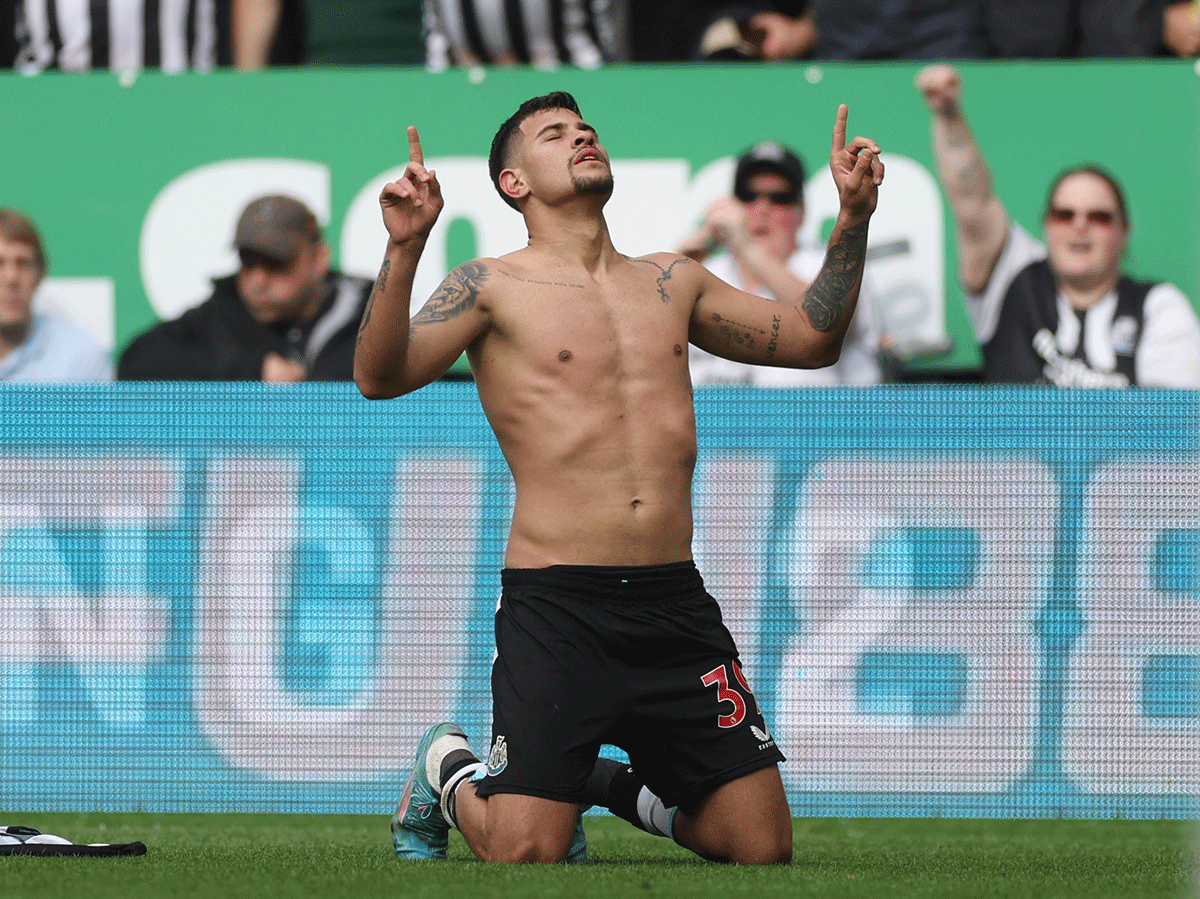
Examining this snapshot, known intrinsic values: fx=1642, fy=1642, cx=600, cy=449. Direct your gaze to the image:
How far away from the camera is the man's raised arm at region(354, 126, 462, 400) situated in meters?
3.76

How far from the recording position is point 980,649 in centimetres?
559

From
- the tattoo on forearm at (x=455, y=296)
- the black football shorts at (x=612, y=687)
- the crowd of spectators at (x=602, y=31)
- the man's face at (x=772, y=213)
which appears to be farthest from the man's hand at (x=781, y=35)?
the black football shorts at (x=612, y=687)

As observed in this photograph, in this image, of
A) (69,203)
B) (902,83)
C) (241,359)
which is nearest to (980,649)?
(902,83)

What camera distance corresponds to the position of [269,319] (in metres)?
6.84

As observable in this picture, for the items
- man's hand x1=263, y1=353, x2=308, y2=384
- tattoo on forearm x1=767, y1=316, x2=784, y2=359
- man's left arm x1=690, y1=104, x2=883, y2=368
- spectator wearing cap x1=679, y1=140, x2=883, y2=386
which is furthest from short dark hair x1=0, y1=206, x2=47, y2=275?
tattoo on forearm x1=767, y1=316, x2=784, y2=359

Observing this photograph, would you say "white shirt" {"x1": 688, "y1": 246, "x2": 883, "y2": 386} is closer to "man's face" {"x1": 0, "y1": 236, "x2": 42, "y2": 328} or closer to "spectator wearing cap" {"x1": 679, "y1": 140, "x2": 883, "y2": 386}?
"spectator wearing cap" {"x1": 679, "y1": 140, "x2": 883, "y2": 386}

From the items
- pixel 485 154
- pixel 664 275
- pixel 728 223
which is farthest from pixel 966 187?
pixel 664 275

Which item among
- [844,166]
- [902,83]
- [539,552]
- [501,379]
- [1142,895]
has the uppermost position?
[902,83]

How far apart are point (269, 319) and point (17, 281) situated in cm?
114

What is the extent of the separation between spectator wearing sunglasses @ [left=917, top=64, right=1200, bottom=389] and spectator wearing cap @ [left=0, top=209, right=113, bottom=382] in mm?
3675

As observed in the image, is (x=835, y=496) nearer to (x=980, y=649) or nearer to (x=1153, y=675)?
(x=980, y=649)

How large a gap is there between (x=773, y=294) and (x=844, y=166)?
8.54 feet

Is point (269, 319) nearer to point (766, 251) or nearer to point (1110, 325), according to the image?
point (766, 251)

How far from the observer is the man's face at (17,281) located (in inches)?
274
